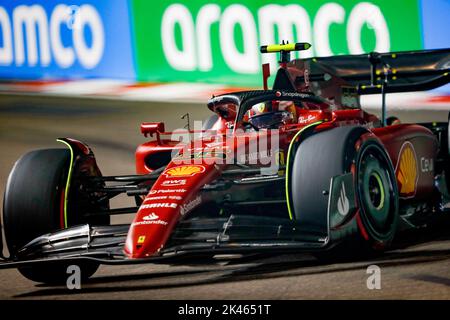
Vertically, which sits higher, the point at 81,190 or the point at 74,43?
the point at 74,43

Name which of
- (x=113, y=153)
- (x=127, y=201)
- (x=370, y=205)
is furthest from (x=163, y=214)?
(x=113, y=153)

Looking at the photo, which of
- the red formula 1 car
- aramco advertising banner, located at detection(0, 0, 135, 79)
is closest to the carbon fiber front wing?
the red formula 1 car

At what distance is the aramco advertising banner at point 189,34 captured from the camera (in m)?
12.5

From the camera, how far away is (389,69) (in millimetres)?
8656

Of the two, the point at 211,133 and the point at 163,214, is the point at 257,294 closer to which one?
the point at 163,214

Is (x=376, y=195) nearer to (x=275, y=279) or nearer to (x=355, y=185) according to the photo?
(x=355, y=185)

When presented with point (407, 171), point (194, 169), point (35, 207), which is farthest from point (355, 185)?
point (35, 207)

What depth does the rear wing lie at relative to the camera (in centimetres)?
845

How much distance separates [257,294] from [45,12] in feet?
33.2

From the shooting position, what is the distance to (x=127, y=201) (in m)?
9.52

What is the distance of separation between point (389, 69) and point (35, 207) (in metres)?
3.73

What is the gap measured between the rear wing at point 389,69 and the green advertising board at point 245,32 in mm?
3548

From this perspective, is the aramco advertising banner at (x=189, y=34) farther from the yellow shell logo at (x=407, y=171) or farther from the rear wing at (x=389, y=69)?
the yellow shell logo at (x=407, y=171)

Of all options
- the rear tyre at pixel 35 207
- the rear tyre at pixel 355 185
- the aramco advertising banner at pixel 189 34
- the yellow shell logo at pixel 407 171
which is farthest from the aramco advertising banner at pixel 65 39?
the rear tyre at pixel 355 185
